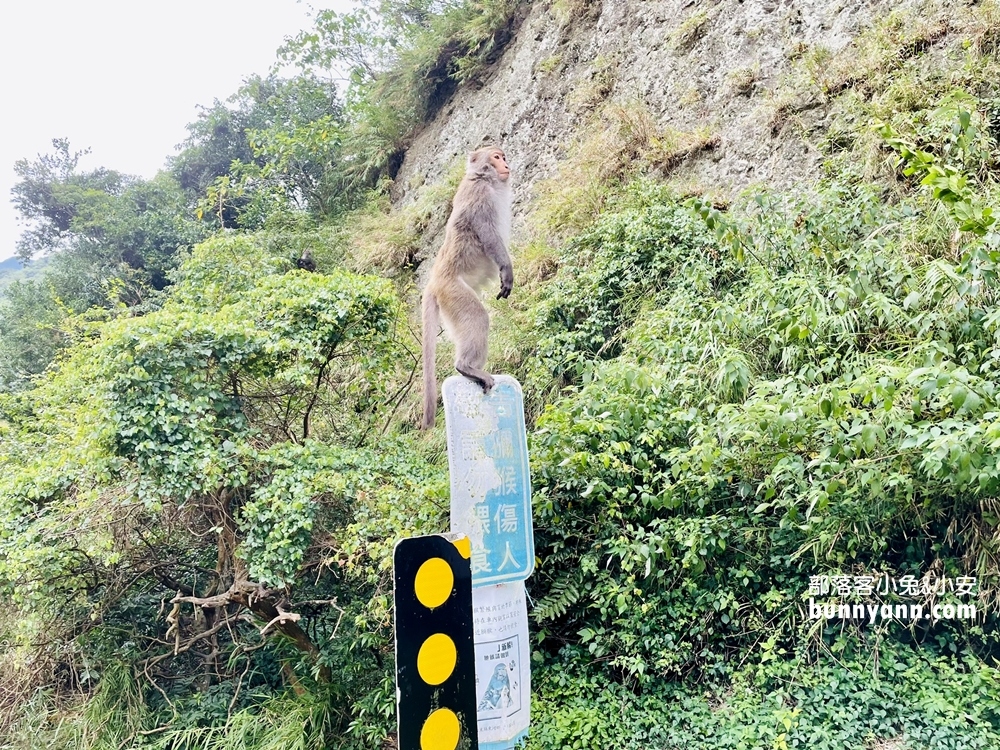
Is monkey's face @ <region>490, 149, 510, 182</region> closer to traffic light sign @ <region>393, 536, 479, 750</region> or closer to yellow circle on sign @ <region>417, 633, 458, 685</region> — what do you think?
traffic light sign @ <region>393, 536, 479, 750</region>

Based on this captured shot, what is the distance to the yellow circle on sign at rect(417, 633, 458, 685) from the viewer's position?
1.63 m

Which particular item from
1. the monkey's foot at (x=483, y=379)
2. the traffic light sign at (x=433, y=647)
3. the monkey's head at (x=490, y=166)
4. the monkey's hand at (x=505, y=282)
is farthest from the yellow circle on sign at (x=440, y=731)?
the monkey's head at (x=490, y=166)

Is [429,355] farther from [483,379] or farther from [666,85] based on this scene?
[666,85]

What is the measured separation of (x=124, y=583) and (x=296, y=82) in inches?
447

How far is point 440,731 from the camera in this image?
1601 mm

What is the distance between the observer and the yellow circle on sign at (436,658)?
5.33 feet

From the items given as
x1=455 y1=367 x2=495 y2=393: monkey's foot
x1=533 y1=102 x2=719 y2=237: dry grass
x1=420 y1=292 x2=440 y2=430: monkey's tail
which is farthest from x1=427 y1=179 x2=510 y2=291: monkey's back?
x1=533 y1=102 x2=719 y2=237: dry grass

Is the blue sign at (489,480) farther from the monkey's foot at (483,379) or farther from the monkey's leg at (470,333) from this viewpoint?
the monkey's leg at (470,333)

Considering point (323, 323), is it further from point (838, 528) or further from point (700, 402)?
point (838, 528)

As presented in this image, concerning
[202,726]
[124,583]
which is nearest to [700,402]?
[202,726]

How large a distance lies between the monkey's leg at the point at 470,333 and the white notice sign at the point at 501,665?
1.05 m

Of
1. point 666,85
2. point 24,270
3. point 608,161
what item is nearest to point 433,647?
point 608,161

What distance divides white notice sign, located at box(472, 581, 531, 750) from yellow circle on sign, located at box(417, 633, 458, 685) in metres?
1.47

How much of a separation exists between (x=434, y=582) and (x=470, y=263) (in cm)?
246
